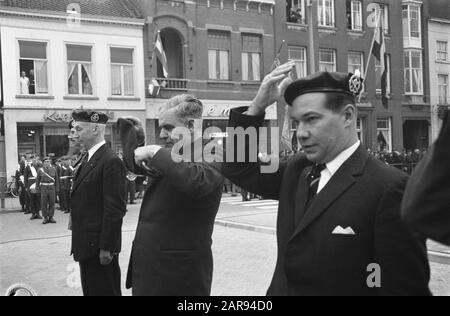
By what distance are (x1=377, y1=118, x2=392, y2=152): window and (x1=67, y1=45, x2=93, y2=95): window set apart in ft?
56.0

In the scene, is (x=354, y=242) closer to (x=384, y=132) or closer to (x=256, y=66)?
(x=256, y=66)

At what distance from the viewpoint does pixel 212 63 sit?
24906 millimetres

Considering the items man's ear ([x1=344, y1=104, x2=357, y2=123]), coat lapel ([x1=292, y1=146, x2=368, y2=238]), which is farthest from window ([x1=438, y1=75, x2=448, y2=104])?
coat lapel ([x1=292, y1=146, x2=368, y2=238])

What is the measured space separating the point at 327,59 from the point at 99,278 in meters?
26.5

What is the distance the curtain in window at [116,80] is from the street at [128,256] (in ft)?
32.8

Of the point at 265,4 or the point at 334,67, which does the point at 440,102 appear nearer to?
the point at 334,67

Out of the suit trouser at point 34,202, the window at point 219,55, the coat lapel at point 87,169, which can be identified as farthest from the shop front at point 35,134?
the coat lapel at point 87,169

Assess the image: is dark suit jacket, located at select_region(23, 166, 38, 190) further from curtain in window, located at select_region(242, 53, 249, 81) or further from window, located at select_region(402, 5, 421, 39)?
window, located at select_region(402, 5, 421, 39)

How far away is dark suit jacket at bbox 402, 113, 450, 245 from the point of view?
4.54 feet

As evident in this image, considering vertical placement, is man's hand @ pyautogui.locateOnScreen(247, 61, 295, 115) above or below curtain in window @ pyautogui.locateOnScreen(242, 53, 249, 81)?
below

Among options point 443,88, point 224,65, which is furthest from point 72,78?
point 443,88

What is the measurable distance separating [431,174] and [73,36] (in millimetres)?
21622

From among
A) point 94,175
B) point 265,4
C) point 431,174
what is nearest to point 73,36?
point 265,4

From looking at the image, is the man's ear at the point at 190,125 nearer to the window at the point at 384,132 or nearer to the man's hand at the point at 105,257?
the man's hand at the point at 105,257
